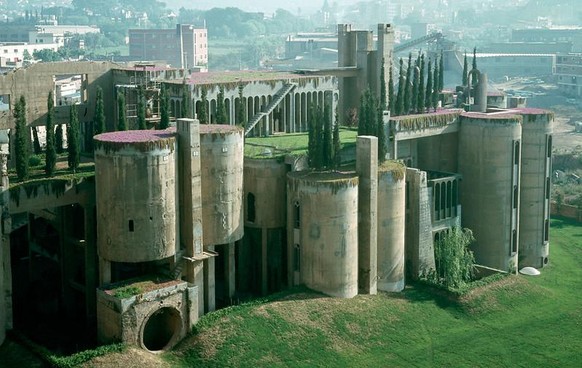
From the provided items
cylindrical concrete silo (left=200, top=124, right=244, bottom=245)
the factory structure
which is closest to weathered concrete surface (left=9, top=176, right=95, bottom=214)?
the factory structure

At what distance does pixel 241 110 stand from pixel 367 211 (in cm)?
1254

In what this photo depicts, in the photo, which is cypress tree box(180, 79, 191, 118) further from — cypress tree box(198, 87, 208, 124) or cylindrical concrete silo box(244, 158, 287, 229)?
cylindrical concrete silo box(244, 158, 287, 229)

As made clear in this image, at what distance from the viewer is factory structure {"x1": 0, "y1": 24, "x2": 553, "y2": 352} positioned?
1836 inches

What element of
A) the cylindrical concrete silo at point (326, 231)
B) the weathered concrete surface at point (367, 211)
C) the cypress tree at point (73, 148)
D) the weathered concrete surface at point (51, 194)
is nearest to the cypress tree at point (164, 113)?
the cypress tree at point (73, 148)

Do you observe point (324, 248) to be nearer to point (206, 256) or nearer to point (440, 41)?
point (206, 256)

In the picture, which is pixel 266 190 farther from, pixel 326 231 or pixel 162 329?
pixel 162 329

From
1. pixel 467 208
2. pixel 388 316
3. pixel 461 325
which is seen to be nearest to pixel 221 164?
pixel 388 316

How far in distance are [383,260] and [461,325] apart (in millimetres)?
6297

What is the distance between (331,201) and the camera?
51750mm

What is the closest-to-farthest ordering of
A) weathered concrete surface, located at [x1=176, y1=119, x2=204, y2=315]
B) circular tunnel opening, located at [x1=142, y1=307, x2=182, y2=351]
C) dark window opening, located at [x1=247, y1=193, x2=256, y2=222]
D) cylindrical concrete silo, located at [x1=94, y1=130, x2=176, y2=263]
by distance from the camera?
cylindrical concrete silo, located at [x1=94, y1=130, x2=176, y2=263] < circular tunnel opening, located at [x1=142, y1=307, x2=182, y2=351] < weathered concrete surface, located at [x1=176, y1=119, x2=204, y2=315] < dark window opening, located at [x1=247, y1=193, x2=256, y2=222]

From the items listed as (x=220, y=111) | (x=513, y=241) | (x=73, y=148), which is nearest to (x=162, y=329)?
(x=73, y=148)

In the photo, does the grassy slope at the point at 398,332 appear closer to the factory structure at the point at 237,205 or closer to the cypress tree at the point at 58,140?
the factory structure at the point at 237,205

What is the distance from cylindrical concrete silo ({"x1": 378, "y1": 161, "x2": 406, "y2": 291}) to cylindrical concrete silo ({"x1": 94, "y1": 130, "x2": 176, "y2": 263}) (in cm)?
1454

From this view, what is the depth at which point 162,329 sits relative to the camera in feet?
161
